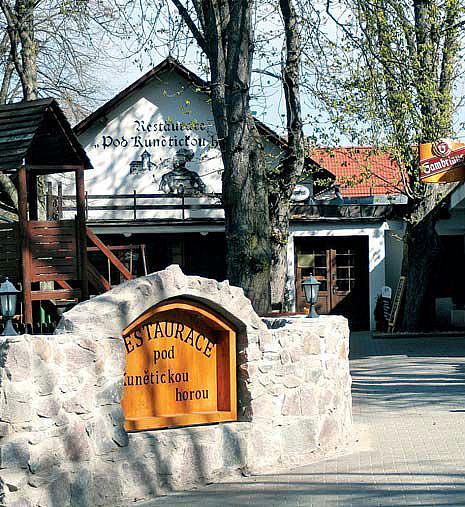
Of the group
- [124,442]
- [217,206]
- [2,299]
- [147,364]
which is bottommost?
[124,442]

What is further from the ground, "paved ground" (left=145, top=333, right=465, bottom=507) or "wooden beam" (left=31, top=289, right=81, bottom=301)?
"wooden beam" (left=31, top=289, right=81, bottom=301)

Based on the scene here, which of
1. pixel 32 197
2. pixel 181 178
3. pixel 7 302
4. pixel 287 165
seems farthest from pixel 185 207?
pixel 7 302

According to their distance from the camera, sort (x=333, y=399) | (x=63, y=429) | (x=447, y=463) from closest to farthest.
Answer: (x=63, y=429) < (x=447, y=463) < (x=333, y=399)

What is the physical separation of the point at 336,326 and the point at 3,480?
422cm

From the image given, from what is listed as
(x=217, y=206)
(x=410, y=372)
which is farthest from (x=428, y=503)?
(x=217, y=206)

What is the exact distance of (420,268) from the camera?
80.8ft

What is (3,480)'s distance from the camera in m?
6.71

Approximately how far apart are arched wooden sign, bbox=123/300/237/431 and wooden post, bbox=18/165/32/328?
4756 millimetres

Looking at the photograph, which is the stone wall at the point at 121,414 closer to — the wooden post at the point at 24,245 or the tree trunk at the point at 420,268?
the wooden post at the point at 24,245

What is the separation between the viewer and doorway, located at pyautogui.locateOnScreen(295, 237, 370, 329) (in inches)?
1117

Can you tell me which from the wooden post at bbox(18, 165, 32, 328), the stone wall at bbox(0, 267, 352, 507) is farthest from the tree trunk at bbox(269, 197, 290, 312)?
the stone wall at bbox(0, 267, 352, 507)

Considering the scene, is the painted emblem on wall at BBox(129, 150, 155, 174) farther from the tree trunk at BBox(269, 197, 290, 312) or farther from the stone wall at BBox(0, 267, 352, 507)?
the stone wall at BBox(0, 267, 352, 507)

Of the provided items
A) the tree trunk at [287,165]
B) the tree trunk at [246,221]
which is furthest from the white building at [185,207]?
the tree trunk at [246,221]

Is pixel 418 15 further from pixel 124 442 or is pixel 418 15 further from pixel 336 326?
pixel 124 442
